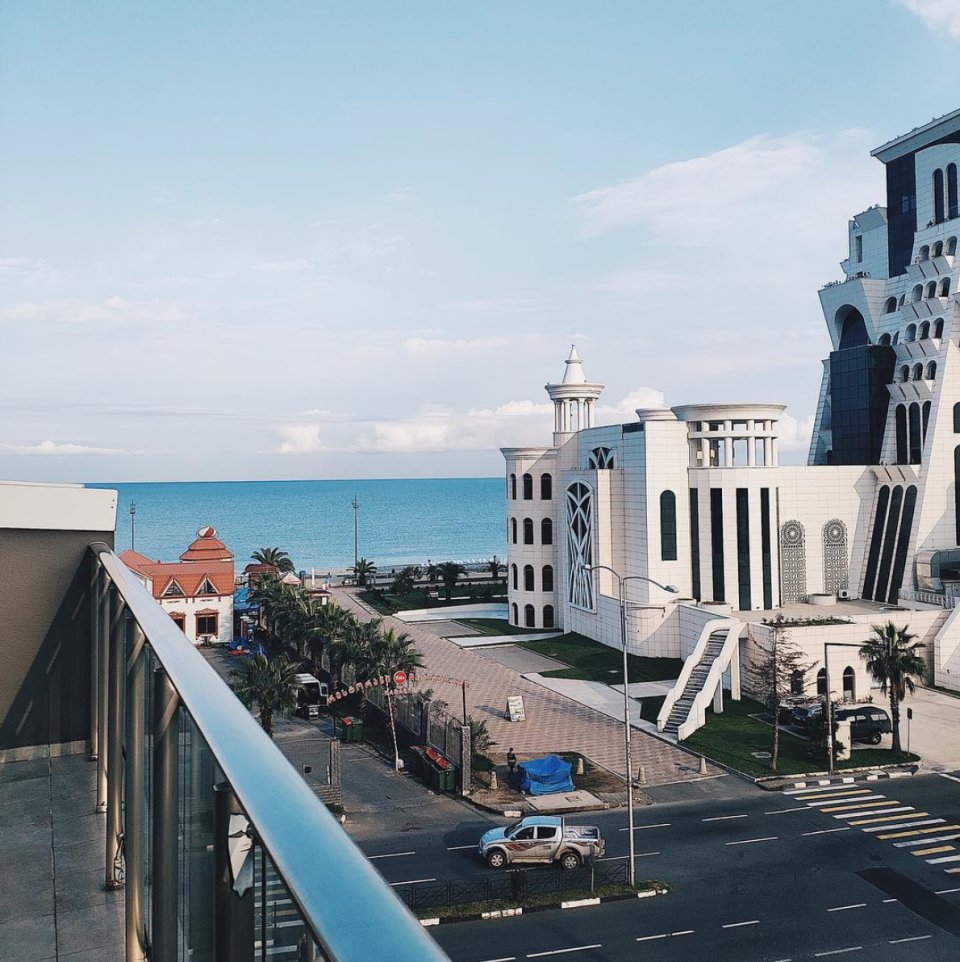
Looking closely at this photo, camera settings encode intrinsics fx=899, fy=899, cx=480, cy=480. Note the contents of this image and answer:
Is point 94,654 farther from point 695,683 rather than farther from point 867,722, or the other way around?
point 695,683

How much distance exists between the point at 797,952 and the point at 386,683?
19381 millimetres

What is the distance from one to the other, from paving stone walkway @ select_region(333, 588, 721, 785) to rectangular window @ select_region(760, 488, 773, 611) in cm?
1426

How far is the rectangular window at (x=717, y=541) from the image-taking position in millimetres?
49781

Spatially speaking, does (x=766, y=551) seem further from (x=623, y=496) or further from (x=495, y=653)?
(x=495, y=653)

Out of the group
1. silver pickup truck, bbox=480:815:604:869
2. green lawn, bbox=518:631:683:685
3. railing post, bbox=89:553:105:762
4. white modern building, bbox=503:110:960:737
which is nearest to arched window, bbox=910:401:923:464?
white modern building, bbox=503:110:960:737

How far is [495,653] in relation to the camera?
53500 millimetres

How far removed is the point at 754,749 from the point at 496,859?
47.7 feet

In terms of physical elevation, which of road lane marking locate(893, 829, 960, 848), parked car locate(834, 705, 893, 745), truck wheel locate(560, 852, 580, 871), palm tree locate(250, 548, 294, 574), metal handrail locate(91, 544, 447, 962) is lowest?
road lane marking locate(893, 829, 960, 848)

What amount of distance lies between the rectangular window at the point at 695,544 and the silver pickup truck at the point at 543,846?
2740 cm

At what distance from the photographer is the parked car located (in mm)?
36094

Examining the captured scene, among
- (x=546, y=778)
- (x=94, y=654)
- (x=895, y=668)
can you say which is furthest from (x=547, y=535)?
(x=94, y=654)

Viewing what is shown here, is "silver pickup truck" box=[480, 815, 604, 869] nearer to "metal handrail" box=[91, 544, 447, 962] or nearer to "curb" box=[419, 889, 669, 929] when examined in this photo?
"curb" box=[419, 889, 669, 929]

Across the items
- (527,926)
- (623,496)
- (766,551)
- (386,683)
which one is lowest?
(527,926)

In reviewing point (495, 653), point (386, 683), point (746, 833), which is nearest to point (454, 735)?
point (386, 683)
